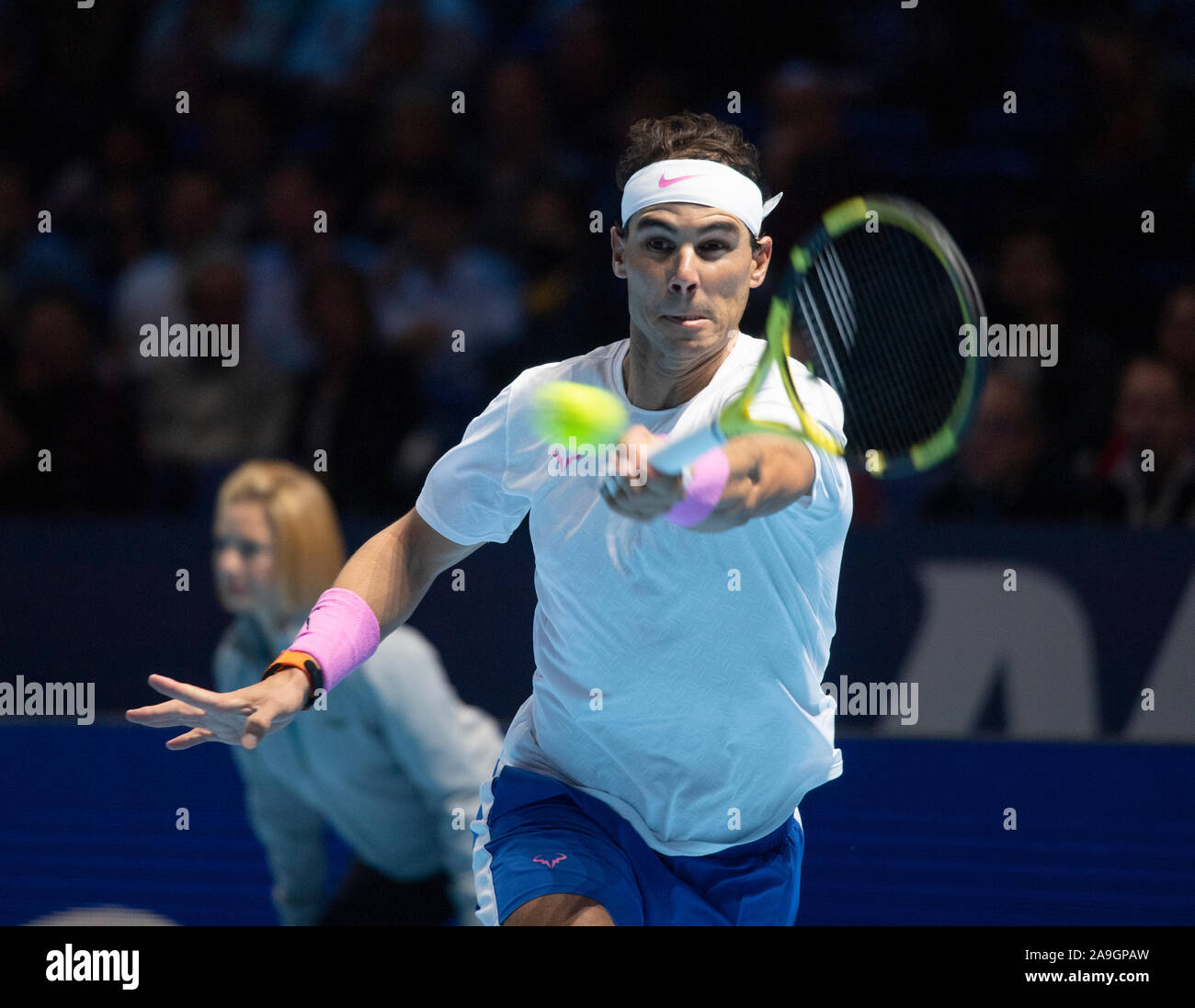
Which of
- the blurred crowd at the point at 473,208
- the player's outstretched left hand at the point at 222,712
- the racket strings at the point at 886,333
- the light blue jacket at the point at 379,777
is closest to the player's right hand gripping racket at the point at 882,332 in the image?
the racket strings at the point at 886,333

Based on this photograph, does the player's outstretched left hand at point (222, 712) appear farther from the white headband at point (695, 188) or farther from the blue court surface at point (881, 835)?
the blue court surface at point (881, 835)

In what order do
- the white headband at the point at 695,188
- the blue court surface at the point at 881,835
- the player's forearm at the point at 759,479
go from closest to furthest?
the player's forearm at the point at 759,479, the white headband at the point at 695,188, the blue court surface at the point at 881,835

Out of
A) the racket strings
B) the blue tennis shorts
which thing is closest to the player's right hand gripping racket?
the racket strings

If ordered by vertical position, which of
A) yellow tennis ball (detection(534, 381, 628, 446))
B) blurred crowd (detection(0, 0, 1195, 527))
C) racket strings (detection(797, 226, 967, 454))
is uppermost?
blurred crowd (detection(0, 0, 1195, 527))

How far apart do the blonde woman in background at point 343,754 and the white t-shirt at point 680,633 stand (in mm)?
1011

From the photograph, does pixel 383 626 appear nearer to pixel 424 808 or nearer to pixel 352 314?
pixel 424 808

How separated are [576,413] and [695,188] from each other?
433 mm

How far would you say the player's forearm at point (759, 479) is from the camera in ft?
7.20

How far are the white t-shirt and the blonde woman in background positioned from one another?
1011 mm

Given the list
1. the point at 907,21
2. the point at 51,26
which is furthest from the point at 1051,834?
the point at 51,26

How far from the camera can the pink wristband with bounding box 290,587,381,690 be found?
266 centimetres

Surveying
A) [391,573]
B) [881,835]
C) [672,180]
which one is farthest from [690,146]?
[881,835]

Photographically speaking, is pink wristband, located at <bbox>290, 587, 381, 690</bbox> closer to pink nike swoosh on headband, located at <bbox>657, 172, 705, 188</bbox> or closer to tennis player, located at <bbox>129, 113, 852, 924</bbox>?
tennis player, located at <bbox>129, 113, 852, 924</bbox>

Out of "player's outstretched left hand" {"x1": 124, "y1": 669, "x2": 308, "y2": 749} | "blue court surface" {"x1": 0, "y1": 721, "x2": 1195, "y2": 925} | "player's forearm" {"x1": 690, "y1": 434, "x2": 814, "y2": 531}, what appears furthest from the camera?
"blue court surface" {"x1": 0, "y1": 721, "x2": 1195, "y2": 925}
